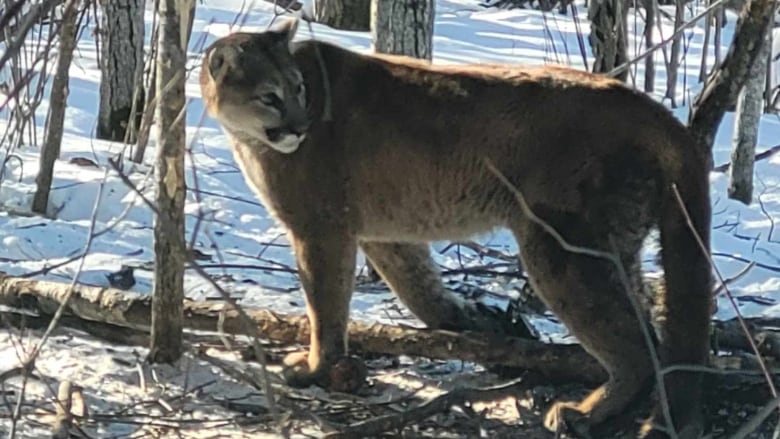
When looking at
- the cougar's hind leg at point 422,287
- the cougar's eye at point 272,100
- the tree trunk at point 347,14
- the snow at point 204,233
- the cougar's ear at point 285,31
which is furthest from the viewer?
the tree trunk at point 347,14

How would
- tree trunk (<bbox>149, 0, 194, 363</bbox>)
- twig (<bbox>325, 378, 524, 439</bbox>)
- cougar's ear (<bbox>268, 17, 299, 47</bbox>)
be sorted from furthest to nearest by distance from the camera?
cougar's ear (<bbox>268, 17, 299, 47</bbox>) → tree trunk (<bbox>149, 0, 194, 363</bbox>) → twig (<bbox>325, 378, 524, 439</bbox>)

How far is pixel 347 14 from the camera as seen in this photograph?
1656 centimetres

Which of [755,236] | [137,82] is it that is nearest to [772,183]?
[755,236]

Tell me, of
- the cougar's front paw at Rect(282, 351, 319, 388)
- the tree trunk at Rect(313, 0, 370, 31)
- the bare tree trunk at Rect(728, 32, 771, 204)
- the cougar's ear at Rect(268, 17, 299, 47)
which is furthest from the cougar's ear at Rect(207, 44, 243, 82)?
the tree trunk at Rect(313, 0, 370, 31)

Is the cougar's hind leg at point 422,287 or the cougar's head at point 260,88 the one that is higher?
the cougar's head at point 260,88

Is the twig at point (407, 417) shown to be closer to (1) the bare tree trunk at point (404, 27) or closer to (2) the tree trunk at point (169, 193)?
(2) the tree trunk at point (169, 193)

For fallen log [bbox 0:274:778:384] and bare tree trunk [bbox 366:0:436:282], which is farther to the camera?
bare tree trunk [bbox 366:0:436:282]

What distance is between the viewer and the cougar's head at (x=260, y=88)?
193 inches

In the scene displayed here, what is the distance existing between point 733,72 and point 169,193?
94.9 inches

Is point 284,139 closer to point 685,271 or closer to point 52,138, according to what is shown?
point 685,271

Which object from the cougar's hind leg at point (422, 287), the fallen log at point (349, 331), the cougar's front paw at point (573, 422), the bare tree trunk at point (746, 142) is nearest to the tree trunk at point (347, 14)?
the bare tree trunk at point (746, 142)

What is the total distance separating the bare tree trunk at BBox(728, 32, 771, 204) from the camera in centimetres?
895

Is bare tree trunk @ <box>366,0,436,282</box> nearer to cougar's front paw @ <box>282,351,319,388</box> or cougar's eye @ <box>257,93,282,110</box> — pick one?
cougar's front paw @ <box>282,351,319,388</box>

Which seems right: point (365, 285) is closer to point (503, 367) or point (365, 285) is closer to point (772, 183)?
point (503, 367)
